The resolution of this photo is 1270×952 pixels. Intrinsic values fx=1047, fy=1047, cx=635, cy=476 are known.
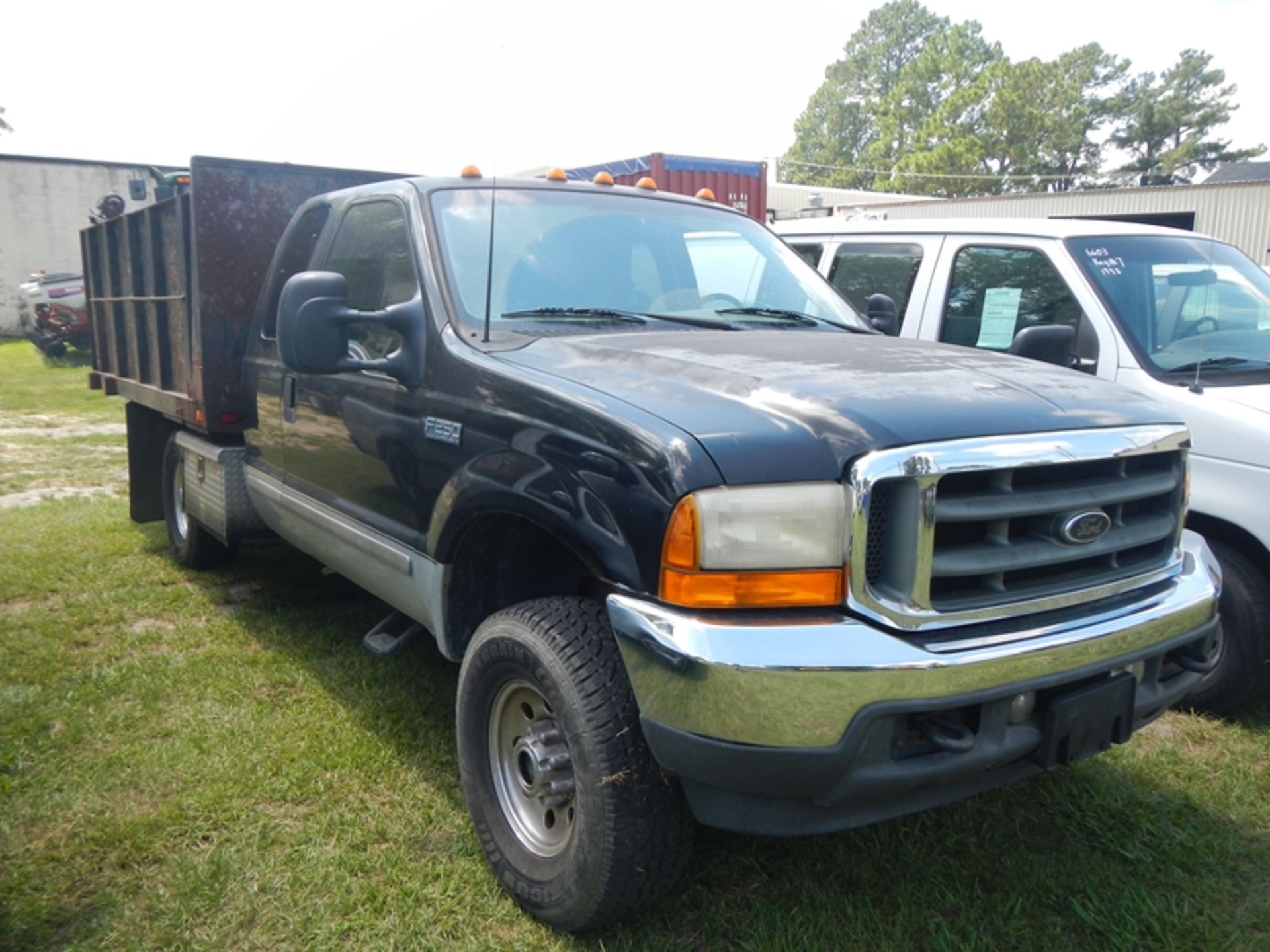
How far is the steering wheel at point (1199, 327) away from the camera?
458 cm

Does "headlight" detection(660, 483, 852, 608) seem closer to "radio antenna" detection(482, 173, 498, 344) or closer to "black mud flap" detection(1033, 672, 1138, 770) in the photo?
"black mud flap" detection(1033, 672, 1138, 770)

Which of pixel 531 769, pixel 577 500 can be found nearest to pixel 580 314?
pixel 577 500

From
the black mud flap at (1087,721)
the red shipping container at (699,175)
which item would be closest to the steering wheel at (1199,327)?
the black mud flap at (1087,721)

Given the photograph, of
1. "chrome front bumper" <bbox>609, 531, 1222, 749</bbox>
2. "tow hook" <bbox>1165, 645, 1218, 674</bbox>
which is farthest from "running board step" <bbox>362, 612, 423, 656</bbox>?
"tow hook" <bbox>1165, 645, 1218, 674</bbox>

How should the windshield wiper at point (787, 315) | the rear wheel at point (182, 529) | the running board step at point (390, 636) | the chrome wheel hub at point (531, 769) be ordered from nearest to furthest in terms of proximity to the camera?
the chrome wheel hub at point (531, 769) → the running board step at point (390, 636) → the windshield wiper at point (787, 315) → the rear wheel at point (182, 529)

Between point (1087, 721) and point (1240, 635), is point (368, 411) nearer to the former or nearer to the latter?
point (1087, 721)

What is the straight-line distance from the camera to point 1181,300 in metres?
4.71

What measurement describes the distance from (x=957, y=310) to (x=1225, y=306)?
1.17m

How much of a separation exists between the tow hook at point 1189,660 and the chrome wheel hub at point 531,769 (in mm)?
1655

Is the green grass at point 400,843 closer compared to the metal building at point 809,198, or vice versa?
the green grass at point 400,843

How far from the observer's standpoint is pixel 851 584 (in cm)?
228

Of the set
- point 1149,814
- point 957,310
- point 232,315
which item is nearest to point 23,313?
point 232,315

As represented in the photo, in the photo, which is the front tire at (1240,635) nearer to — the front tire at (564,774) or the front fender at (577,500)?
the front tire at (564,774)

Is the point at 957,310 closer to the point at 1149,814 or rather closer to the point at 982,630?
the point at 1149,814
